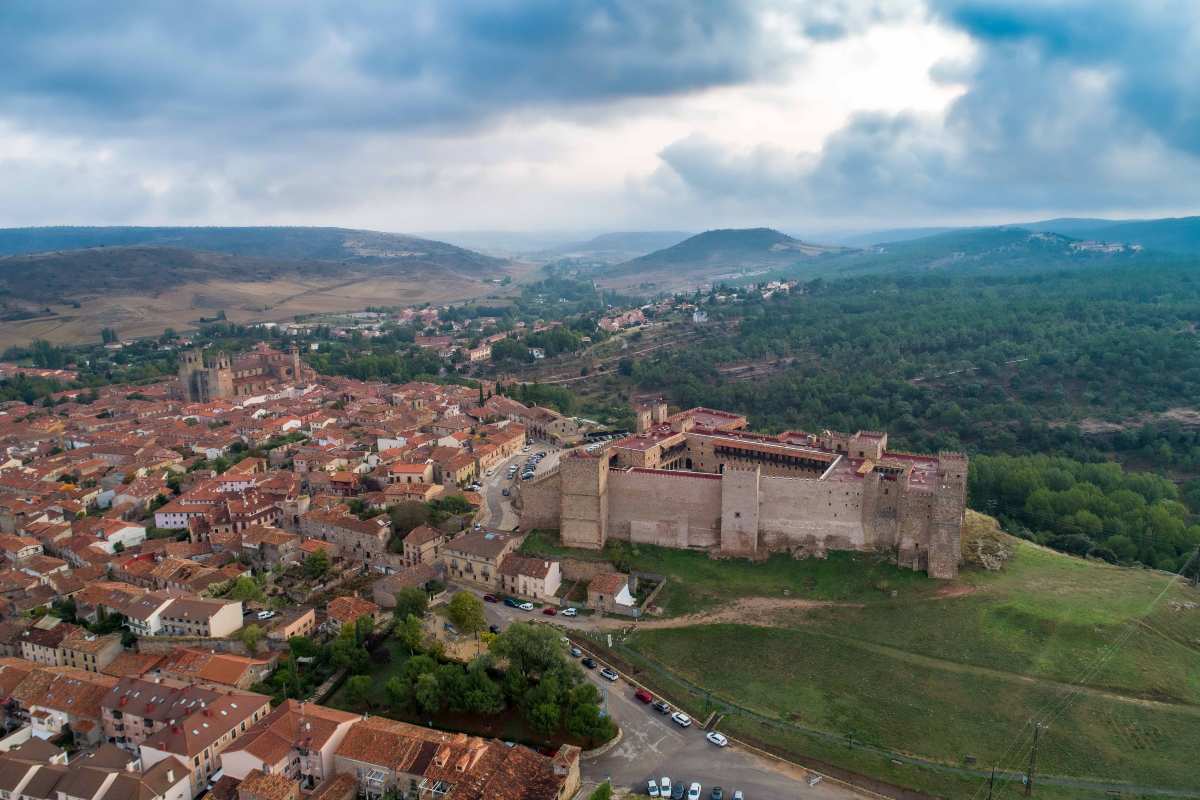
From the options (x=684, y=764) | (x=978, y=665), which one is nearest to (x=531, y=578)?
(x=684, y=764)

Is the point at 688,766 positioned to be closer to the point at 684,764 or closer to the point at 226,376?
the point at 684,764

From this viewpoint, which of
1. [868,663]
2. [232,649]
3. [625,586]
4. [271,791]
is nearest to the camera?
[271,791]

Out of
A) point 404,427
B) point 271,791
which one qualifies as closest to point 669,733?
point 271,791

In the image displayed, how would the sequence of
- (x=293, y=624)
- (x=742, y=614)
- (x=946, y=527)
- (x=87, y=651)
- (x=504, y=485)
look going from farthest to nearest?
(x=504, y=485), (x=946, y=527), (x=742, y=614), (x=293, y=624), (x=87, y=651)

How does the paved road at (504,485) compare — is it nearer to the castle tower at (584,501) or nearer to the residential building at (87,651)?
the castle tower at (584,501)

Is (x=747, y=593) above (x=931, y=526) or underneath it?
underneath

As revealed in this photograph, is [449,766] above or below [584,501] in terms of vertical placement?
below

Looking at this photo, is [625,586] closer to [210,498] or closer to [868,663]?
[868,663]
